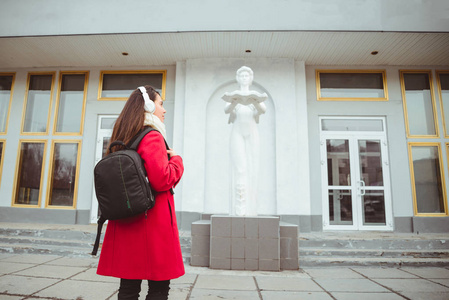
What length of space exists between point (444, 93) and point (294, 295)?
24.5ft

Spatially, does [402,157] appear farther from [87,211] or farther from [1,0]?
[1,0]

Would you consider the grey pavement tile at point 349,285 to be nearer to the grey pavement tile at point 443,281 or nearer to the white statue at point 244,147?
the grey pavement tile at point 443,281

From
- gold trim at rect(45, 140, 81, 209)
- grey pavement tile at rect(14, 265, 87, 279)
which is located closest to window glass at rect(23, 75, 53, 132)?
gold trim at rect(45, 140, 81, 209)

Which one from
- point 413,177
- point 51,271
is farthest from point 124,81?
point 413,177

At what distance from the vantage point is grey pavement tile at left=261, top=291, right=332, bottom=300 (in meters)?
3.04

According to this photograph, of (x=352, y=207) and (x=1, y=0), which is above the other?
(x=1, y=0)

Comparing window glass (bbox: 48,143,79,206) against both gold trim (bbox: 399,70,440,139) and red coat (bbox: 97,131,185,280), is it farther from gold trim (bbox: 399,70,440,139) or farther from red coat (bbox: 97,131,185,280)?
gold trim (bbox: 399,70,440,139)

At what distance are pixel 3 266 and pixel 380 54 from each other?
877 cm

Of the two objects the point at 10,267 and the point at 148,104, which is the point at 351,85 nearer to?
the point at 148,104

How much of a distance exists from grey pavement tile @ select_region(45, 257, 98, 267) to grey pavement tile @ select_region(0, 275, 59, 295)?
756 millimetres

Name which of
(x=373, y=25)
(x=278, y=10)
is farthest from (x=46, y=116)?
(x=373, y=25)

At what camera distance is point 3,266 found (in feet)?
13.3

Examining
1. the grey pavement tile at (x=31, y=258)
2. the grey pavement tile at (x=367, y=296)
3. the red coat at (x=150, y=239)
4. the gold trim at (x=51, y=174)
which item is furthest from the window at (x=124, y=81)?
the red coat at (x=150, y=239)

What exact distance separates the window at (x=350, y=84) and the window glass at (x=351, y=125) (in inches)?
23.9
